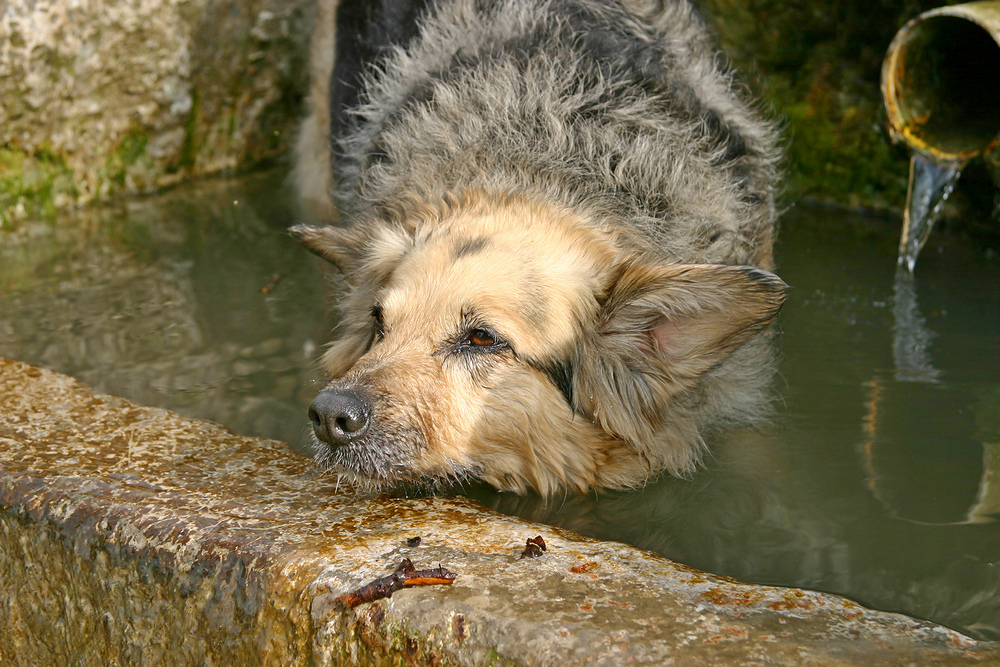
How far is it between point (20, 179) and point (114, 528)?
4.69m

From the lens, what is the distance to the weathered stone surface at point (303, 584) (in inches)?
83.0

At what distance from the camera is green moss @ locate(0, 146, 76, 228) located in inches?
252

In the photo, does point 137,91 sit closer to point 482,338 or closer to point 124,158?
point 124,158

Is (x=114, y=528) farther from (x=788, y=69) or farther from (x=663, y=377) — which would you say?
(x=788, y=69)

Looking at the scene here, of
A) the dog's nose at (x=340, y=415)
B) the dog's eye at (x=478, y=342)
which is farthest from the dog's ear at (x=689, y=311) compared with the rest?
the dog's nose at (x=340, y=415)

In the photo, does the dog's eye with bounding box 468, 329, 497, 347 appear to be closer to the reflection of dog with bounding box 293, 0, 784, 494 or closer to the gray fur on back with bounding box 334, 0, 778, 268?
the reflection of dog with bounding box 293, 0, 784, 494

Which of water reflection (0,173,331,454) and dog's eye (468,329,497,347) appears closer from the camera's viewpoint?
dog's eye (468,329,497,347)

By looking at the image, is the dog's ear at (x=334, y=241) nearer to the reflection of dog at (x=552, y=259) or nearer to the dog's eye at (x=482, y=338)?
the reflection of dog at (x=552, y=259)

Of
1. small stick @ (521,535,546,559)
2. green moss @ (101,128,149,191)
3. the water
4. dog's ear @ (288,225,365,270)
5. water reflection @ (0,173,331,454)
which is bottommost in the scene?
water reflection @ (0,173,331,454)

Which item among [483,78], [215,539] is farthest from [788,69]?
[215,539]

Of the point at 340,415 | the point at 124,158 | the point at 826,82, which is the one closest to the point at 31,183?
the point at 124,158

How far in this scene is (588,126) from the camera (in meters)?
3.64

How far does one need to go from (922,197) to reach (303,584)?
428 cm

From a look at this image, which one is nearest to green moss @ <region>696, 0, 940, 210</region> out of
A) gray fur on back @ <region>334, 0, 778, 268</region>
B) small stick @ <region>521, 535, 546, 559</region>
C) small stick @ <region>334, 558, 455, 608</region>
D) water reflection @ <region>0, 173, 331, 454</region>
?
gray fur on back @ <region>334, 0, 778, 268</region>
